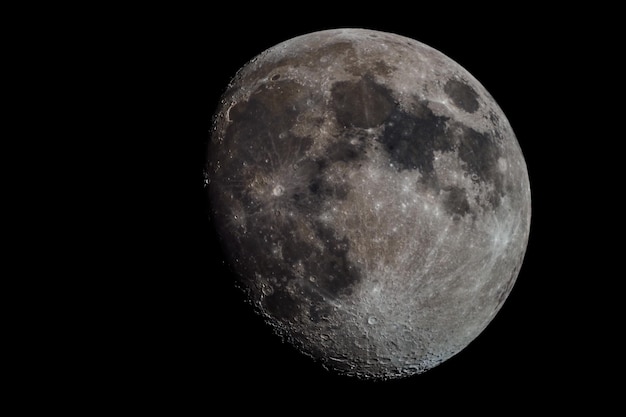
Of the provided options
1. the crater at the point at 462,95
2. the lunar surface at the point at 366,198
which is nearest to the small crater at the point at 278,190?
the lunar surface at the point at 366,198

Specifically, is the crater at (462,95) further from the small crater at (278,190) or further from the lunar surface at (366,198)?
the small crater at (278,190)

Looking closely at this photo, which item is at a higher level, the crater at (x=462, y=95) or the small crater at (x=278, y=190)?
the crater at (x=462, y=95)

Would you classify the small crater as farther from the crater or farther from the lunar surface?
the crater

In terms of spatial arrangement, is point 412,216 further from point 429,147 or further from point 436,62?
point 436,62

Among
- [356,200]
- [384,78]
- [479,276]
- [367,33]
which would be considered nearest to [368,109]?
[384,78]

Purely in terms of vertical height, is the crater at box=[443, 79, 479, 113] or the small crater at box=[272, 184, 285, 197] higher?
the crater at box=[443, 79, 479, 113]

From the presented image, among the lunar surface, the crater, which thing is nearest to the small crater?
the lunar surface

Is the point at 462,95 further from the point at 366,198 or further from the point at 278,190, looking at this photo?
the point at 278,190

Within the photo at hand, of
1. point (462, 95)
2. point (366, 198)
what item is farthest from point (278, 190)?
point (462, 95)
